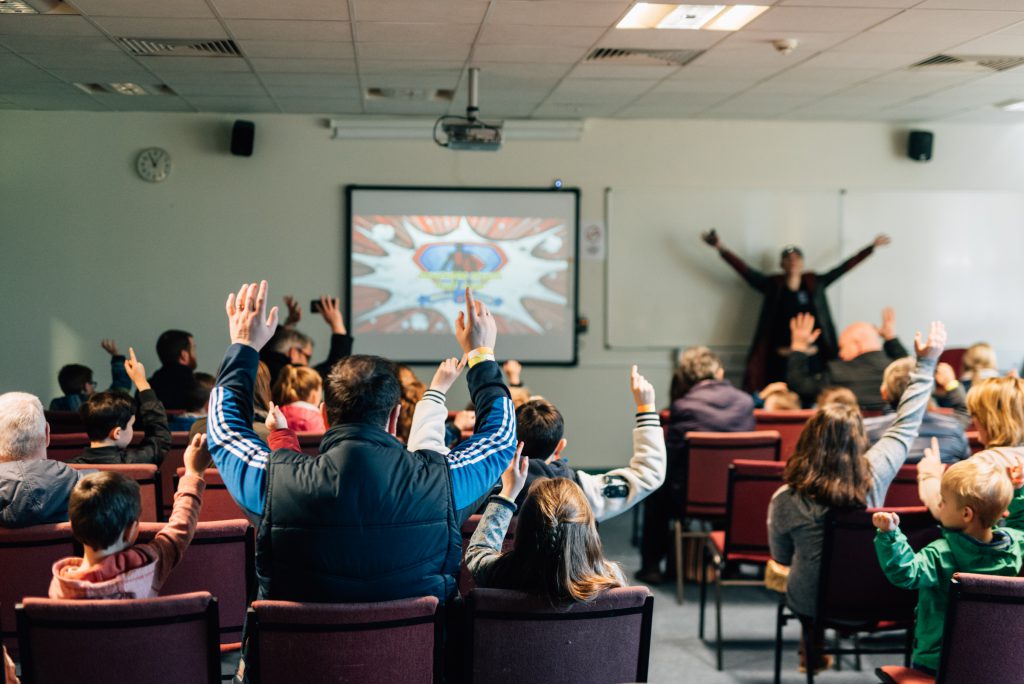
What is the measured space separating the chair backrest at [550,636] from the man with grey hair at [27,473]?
1596 mm

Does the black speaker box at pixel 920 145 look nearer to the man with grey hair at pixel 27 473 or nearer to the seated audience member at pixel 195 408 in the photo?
the seated audience member at pixel 195 408

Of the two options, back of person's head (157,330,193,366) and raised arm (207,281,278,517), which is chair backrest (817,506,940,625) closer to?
raised arm (207,281,278,517)

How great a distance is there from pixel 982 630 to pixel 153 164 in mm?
7184

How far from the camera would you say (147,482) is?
3.61 meters

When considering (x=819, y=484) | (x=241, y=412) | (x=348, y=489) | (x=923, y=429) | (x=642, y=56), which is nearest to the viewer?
(x=348, y=489)

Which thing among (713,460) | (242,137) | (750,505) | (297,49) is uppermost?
(297,49)

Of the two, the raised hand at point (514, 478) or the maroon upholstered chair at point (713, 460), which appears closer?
the raised hand at point (514, 478)

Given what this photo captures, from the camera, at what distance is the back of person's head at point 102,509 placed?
Result: 2.32m

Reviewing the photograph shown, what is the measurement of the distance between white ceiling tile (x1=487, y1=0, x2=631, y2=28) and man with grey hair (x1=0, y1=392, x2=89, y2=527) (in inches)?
112

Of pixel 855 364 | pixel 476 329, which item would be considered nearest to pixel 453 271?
pixel 855 364

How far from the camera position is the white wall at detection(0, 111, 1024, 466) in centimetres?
782

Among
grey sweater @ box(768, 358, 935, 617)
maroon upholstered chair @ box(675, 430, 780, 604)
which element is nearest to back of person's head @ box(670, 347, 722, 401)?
maroon upholstered chair @ box(675, 430, 780, 604)

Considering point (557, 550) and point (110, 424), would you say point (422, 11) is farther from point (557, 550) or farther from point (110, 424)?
point (557, 550)

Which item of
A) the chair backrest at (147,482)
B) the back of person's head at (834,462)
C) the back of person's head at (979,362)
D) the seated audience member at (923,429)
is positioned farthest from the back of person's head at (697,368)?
the chair backrest at (147,482)
